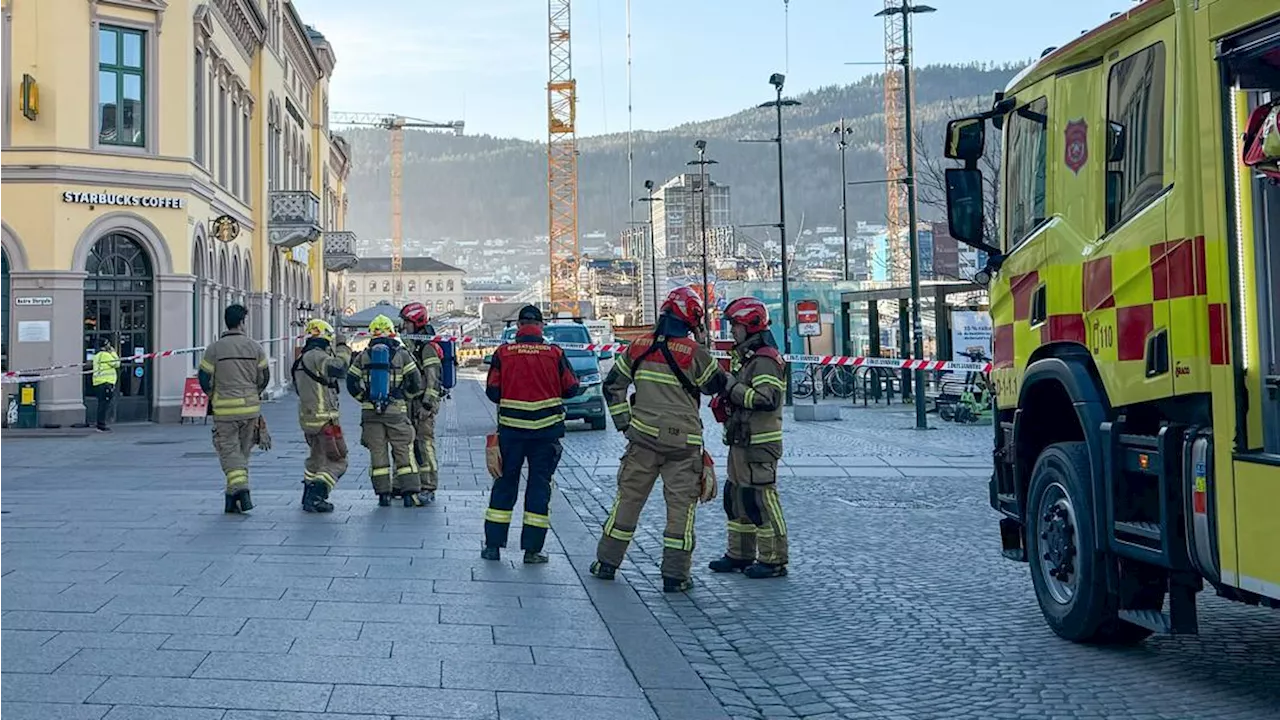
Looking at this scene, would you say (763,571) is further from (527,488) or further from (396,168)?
(396,168)

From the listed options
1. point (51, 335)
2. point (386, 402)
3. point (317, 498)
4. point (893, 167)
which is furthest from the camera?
point (893, 167)

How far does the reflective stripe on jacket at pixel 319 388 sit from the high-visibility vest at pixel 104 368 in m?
12.8

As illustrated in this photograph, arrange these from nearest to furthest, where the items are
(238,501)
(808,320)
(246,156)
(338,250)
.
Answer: (238,501) < (808,320) < (246,156) < (338,250)

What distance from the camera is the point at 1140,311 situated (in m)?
6.17

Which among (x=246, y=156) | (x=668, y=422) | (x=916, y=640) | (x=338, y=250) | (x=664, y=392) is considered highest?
(x=338, y=250)

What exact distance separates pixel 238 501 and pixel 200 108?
19505 mm

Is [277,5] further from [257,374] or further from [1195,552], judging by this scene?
[1195,552]

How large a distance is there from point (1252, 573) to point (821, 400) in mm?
30247

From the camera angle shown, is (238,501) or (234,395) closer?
(238,501)

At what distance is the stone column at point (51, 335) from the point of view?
25297 mm

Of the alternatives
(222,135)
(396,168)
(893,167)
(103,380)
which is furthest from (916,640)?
(396,168)

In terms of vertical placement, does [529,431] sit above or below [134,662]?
above

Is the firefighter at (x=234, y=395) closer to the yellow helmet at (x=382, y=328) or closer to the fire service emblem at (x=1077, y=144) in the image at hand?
the yellow helmet at (x=382, y=328)

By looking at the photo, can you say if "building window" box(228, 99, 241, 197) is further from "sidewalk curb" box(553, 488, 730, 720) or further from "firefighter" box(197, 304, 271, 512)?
"sidewalk curb" box(553, 488, 730, 720)
